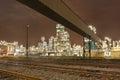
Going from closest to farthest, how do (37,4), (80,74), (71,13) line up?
(80,74) < (37,4) < (71,13)

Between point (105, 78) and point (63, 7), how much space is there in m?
17.1

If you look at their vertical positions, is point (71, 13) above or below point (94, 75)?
above

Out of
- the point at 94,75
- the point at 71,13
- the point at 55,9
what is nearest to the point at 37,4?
the point at 55,9

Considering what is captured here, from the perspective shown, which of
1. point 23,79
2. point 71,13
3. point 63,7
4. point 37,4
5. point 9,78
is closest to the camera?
point 23,79

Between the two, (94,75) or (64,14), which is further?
(64,14)

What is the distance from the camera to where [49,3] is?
26.4 m

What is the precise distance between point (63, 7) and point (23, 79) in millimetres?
17908

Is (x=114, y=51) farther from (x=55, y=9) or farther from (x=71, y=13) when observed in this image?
(x=55, y=9)

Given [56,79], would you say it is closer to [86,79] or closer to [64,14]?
[86,79]

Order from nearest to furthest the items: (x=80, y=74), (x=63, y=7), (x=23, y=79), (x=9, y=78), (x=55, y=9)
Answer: (x=23, y=79) → (x=9, y=78) → (x=80, y=74) → (x=55, y=9) → (x=63, y=7)

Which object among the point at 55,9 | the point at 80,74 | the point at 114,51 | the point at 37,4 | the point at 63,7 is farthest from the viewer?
the point at 114,51

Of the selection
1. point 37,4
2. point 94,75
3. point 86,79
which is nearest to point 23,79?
point 86,79

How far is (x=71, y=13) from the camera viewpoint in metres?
38.0

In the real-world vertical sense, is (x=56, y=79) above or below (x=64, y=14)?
below
